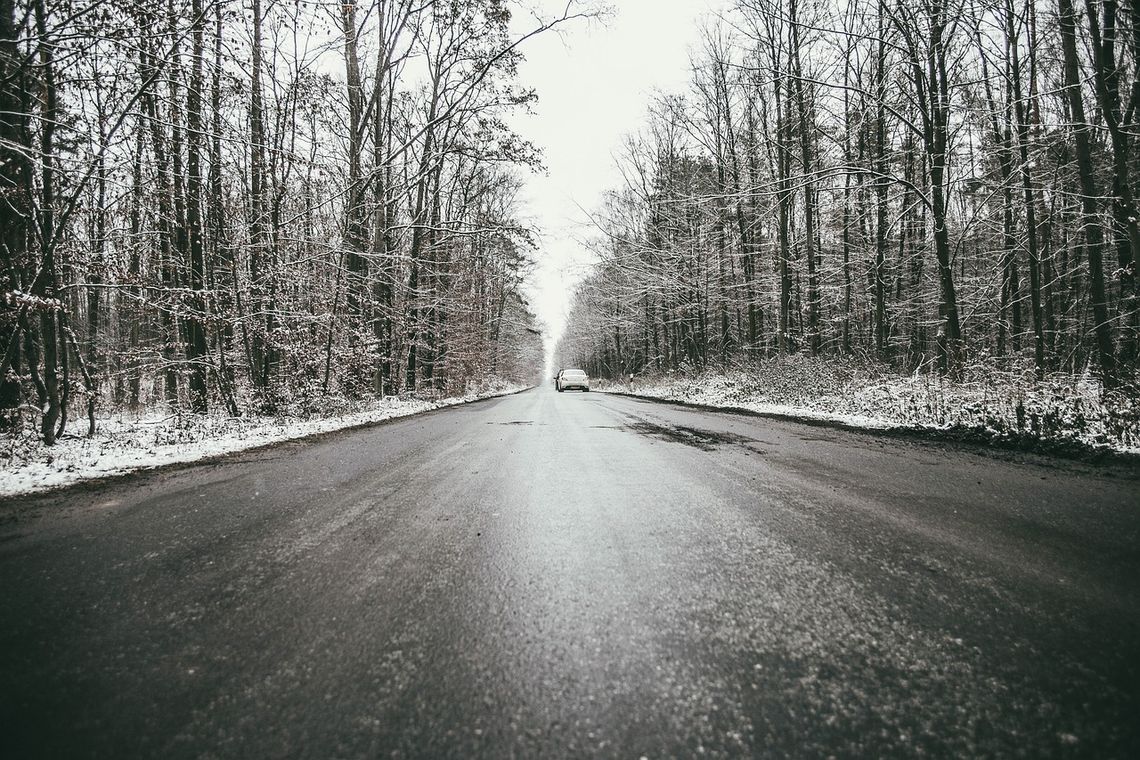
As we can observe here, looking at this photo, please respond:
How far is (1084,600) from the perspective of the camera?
1724 mm

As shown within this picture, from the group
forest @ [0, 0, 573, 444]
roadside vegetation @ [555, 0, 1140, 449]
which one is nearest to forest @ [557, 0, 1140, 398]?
roadside vegetation @ [555, 0, 1140, 449]

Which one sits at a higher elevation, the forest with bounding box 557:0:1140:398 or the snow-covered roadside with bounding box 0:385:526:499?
the forest with bounding box 557:0:1140:398

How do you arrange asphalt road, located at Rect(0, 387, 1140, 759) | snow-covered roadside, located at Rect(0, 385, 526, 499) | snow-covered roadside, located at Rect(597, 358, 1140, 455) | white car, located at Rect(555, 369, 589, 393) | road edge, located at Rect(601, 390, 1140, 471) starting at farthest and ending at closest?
white car, located at Rect(555, 369, 589, 393) < snow-covered roadside, located at Rect(597, 358, 1140, 455) < road edge, located at Rect(601, 390, 1140, 471) < snow-covered roadside, located at Rect(0, 385, 526, 499) < asphalt road, located at Rect(0, 387, 1140, 759)

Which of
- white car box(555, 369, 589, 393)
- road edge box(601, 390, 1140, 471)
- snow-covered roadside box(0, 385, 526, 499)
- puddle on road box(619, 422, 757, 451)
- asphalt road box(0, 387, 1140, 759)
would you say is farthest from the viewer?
white car box(555, 369, 589, 393)

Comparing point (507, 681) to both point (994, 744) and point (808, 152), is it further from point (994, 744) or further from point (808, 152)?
point (808, 152)

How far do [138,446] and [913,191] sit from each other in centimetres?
1447

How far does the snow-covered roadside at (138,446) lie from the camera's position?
429 centimetres

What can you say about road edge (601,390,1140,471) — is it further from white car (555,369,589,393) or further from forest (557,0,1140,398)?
white car (555,369,589,393)

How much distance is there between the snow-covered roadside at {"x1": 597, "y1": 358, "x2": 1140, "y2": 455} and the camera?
→ 5234 mm

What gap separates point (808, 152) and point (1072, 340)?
14.5 meters

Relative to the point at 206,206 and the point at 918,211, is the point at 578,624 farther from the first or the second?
the point at 918,211

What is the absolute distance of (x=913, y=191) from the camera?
9680 mm

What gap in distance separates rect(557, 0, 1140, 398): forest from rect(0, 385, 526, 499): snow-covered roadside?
29.4 feet

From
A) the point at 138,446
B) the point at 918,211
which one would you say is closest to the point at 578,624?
the point at 138,446
